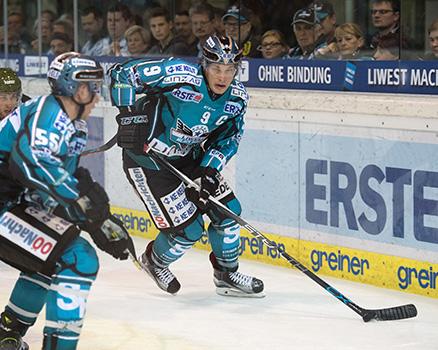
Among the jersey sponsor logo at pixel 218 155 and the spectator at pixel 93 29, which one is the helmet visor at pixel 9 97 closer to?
the jersey sponsor logo at pixel 218 155

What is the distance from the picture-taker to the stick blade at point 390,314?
5160 millimetres

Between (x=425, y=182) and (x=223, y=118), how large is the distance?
1.00 m

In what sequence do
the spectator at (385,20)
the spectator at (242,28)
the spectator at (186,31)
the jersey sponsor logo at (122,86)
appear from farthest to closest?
the spectator at (186,31) < the spectator at (242,28) < the spectator at (385,20) < the jersey sponsor logo at (122,86)

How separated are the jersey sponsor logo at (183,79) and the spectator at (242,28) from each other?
1.42 m

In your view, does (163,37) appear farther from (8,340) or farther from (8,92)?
(8,340)

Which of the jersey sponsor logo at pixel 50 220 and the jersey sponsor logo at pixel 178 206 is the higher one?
the jersey sponsor logo at pixel 50 220

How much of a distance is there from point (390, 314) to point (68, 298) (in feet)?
5.72

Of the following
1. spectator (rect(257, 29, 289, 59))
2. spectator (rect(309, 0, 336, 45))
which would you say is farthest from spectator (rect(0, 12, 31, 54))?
spectator (rect(309, 0, 336, 45))

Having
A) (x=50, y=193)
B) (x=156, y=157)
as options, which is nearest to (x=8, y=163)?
(x=50, y=193)

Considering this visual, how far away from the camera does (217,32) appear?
7.15 meters

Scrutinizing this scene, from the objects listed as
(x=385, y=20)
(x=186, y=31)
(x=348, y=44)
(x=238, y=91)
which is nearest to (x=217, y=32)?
(x=186, y=31)

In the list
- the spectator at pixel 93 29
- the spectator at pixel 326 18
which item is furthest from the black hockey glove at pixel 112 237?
the spectator at pixel 93 29

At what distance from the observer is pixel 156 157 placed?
18.5ft

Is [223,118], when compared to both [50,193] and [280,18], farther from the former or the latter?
[50,193]
